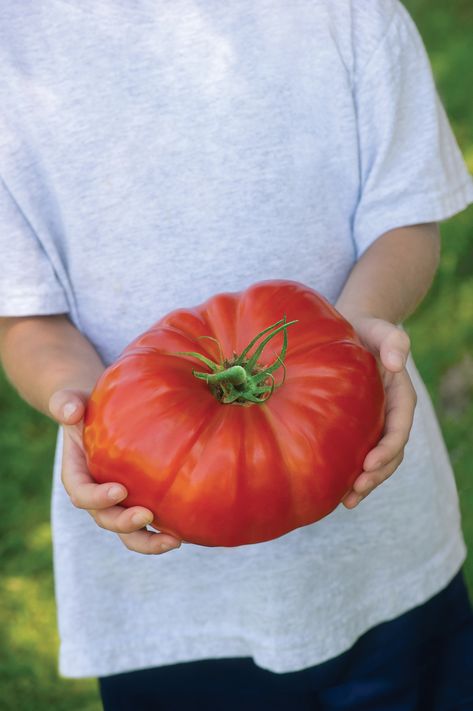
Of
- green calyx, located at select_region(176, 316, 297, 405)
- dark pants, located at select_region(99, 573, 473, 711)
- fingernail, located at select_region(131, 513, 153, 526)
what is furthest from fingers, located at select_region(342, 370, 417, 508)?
dark pants, located at select_region(99, 573, 473, 711)

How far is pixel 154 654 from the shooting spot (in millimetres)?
1582

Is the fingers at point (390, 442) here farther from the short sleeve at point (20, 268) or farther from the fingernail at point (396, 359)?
the short sleeve at point (20, 268)

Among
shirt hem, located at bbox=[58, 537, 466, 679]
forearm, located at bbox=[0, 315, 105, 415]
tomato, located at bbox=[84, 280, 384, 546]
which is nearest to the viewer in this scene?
tomato, located at bbox=[84, 280, 384, 546]

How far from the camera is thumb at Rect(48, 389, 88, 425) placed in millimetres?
1175

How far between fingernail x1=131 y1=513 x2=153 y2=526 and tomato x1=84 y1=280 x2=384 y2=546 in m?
0.01

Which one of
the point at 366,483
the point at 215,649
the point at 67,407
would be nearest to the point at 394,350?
the point at 366,483

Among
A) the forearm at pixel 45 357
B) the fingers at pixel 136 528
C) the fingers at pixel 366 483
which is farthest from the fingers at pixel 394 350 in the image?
the forearm at pixel 45 357

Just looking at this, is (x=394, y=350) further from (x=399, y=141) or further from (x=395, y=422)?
(x=399, y=141)

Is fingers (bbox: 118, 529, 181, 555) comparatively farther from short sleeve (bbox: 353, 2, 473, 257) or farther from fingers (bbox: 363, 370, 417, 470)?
short sleeve (bbox: 353, 2, 473, 257)

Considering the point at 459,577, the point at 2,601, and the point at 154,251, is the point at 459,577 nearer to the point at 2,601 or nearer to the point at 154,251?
the point at 154,251

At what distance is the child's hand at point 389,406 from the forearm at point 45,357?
43cm

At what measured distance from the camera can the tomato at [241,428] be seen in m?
1.08

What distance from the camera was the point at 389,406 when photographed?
49.4 inches

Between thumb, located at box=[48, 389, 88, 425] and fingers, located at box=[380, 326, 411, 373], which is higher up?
thumb, located at box=[48, 389, 88, 425]
